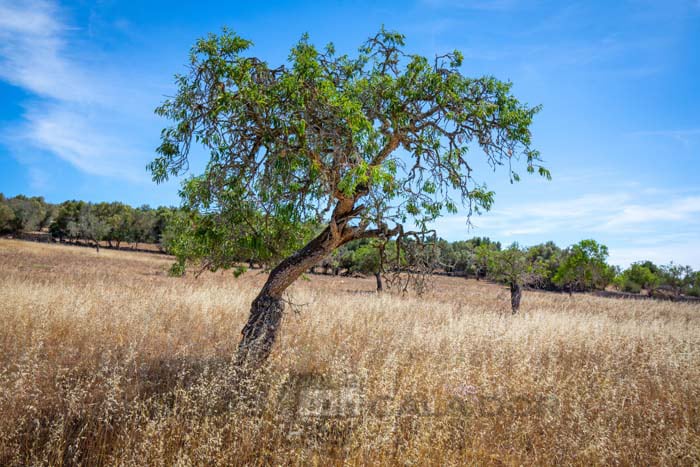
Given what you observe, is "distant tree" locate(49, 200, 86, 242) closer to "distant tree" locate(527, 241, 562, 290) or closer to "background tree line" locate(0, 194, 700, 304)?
"background tree line" locate(0, 194, 700, 304)

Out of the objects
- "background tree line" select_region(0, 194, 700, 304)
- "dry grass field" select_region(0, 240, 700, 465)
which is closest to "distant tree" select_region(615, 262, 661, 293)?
"background tree line" select_region(0, 194, 700, 304)

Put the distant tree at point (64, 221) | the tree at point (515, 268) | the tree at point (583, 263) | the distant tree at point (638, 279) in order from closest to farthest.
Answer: the tree at point (515, 268) → the tree at point (583, 263) → the distant tree at point (638, 279) → the distant tree at point (64, 221)

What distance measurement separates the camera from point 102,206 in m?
83.3

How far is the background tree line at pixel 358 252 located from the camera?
637 centimetres

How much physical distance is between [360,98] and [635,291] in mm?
71689

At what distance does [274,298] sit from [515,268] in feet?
49.7

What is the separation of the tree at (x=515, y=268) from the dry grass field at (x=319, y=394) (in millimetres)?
7072

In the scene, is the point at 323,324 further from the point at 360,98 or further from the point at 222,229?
the point at 360,98

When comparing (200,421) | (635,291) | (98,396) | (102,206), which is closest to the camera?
(200,421)

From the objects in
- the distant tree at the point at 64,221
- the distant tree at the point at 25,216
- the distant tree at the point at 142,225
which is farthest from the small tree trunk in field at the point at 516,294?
the distant tree at the point at 25,216

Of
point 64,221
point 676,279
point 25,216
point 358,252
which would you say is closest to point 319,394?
point 358,252

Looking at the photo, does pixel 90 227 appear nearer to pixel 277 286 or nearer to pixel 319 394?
pixel 277 286

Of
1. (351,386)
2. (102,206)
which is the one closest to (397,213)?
(351,386)

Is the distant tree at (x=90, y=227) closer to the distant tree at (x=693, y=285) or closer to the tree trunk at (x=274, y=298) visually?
the tree trunk at (x=274, y=298)
